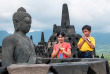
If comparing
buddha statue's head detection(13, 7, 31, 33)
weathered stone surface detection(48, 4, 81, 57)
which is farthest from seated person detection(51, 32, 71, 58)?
weathered stone surface detection(48, 4, 81, 57)

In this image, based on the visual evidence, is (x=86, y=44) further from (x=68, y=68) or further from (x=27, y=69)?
(x=27, y=69)

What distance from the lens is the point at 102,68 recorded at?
3.60 metres

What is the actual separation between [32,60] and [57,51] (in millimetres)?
1414

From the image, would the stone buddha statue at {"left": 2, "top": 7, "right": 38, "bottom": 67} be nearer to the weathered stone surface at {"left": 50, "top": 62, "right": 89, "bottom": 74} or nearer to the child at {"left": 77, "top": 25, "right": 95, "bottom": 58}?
the weathered stone surface at {"left": 50, "top": 62, "right": 89, "bottom": 74}

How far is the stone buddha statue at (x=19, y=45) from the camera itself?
291 cm

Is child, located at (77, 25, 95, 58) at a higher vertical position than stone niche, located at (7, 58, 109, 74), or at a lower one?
higher

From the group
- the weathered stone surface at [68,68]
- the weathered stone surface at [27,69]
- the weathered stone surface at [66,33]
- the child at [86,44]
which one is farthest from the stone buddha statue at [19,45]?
the weathered stone surface at [66,33]

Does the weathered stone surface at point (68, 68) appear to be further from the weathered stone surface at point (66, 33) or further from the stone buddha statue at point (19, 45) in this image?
the weathered stone surface at point (66, 33)

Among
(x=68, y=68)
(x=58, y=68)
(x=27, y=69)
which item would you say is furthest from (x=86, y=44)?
(x=27, y=69)

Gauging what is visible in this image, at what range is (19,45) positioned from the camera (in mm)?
3006

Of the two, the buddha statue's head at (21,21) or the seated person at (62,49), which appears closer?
the buddha statue's head at (21,21)

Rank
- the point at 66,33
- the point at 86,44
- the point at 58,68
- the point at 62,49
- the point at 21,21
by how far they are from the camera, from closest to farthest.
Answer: the point at 58,68 → the point at 21,21 → the point at 62,49 → the point at 86,44 → the point at 66,33

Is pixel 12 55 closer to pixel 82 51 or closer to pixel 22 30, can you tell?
pixel 22 30

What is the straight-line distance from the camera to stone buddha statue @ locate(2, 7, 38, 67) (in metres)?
2.91
